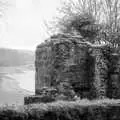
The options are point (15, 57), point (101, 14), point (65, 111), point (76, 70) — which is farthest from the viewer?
point (15, 57)

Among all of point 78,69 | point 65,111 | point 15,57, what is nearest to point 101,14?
point 78,69

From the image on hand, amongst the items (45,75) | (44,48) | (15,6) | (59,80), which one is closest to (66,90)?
(59,80)

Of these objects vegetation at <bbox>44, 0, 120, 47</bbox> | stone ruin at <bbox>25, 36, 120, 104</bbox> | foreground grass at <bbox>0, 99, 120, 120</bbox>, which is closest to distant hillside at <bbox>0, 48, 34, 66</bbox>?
vegetation at <bbox>44, 0, 120, 47</bbox>

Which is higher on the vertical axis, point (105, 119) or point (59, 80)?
point (59, 80)

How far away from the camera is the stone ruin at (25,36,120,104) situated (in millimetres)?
11148

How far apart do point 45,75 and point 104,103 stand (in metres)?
4.35

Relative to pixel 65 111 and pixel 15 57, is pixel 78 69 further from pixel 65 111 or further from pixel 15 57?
pixel 15 57

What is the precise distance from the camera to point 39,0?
60.7 m

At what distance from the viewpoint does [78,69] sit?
1172cm

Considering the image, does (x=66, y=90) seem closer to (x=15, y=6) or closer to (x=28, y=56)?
(x=28, y=56)

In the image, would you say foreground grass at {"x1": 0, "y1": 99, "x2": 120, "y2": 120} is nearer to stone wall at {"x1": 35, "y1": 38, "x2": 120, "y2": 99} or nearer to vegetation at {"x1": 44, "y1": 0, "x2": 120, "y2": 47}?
stone wall at {"x1": 35, "y1": 38, "x2": 120, "y2": 99}

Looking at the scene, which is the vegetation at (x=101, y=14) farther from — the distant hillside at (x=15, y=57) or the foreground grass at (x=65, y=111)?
the distant hillside at (x=15, y=57)

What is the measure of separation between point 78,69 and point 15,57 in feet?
130

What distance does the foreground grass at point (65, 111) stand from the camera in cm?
671
